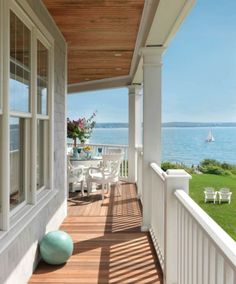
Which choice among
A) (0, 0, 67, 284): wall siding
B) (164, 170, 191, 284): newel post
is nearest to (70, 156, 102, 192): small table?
(0, 0, 67, 284): wall siding

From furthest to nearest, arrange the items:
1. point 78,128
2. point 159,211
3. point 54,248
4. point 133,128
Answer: point 133,128 < point 78,128 < point 159,211 < point 54,248

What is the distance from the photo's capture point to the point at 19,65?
313 centimetres

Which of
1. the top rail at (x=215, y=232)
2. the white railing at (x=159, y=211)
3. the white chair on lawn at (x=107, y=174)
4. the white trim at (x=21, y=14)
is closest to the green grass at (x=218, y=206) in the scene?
the white chair on lawn at (x=107, y=174)

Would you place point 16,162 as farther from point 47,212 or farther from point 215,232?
point 215,232

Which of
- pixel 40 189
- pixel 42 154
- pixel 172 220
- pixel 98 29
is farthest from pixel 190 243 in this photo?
pixel 98 29

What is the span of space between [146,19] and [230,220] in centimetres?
879

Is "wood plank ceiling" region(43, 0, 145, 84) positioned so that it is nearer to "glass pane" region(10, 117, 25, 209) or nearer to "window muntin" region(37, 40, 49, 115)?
"window muntin" region(37, 40, 49, 115)

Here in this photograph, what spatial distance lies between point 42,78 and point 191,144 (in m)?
47.6

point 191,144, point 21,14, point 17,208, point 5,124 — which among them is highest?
point 21,14

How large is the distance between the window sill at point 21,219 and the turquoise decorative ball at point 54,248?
1.10ft

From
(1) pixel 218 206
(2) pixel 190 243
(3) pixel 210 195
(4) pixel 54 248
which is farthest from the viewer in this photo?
(1) pixel 218 206

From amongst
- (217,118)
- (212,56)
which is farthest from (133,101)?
(217,118)

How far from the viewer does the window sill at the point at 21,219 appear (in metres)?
2.58

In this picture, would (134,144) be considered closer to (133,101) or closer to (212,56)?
(133,101)
